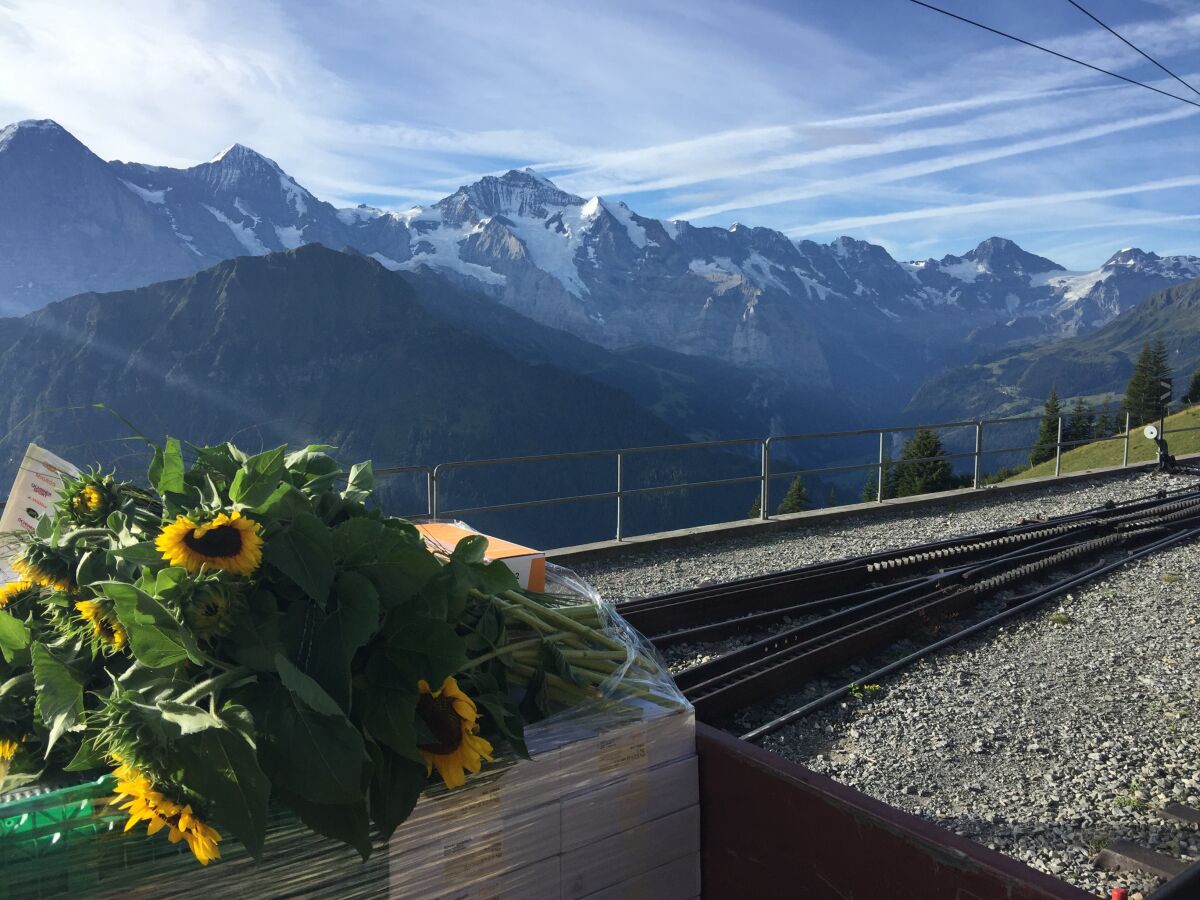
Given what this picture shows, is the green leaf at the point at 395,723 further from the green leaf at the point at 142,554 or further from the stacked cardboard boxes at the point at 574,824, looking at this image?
the green leaf at the point at 142,554

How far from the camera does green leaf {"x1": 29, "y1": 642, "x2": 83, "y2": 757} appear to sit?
1.42m

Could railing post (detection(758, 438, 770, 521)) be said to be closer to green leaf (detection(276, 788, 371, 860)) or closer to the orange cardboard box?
the orange cardboard box

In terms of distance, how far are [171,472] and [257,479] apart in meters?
0.19

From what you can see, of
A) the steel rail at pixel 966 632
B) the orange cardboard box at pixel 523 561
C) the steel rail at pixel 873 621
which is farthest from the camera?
the steel rail at pixel 873 621

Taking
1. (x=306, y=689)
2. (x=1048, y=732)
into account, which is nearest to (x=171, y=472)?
(x=306, y=689)

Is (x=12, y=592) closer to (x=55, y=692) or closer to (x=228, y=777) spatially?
(x=55, y=692)

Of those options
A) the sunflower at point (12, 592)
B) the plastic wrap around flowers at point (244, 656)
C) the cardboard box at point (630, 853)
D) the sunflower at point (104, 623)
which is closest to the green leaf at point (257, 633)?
the plastic wrap around flowers at point (244, 656)

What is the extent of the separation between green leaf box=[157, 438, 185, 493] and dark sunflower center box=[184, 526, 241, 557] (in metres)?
0.25

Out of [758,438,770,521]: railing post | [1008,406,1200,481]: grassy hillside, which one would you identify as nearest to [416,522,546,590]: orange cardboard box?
[758,438,770,521]: railing post

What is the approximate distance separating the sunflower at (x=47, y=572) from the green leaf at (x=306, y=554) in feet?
1.56

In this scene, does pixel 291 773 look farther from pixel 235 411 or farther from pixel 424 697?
pixel 235 411

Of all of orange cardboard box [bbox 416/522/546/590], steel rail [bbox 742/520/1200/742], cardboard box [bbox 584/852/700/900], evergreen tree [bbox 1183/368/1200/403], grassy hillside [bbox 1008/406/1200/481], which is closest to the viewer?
cardboard box [bbox 584/852/700/900]

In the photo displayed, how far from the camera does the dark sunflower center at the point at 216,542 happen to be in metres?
1.36

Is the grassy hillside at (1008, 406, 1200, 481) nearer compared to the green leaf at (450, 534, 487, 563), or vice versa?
the green leaf at (450, 534, 487, 563)
